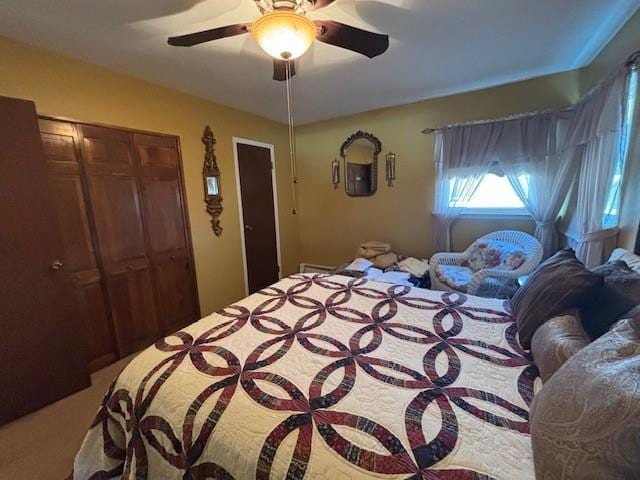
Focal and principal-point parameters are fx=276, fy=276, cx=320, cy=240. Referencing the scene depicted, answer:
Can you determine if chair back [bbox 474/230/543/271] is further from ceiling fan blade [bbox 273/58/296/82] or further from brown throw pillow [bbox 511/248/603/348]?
ceiling fan blade [bbox 273/58/296/82]

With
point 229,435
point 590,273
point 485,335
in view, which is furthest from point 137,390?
point 590,273

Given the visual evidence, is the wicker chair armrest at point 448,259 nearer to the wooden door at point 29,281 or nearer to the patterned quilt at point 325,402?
the patterned quilt at point 325,402

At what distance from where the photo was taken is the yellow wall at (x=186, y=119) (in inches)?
73.5

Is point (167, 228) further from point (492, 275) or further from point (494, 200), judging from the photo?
point (494, 200)

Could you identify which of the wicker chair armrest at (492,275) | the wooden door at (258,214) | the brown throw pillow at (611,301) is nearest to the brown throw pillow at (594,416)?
the brown throw pillow at (611,301)

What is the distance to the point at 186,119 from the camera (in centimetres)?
277

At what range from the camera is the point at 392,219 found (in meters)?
3.62

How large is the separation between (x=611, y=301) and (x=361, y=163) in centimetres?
299

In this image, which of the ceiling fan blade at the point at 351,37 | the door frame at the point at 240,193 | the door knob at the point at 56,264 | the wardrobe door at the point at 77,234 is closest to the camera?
the ceiling fan blade at the point at 351,37

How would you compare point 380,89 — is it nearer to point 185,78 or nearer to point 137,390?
point 185,78

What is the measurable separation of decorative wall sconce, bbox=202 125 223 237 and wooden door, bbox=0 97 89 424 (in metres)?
1.31

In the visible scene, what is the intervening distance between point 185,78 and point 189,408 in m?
2.58

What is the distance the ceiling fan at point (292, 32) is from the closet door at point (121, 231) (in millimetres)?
→ 1252

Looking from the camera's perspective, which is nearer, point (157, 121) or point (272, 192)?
point (157, 121)
